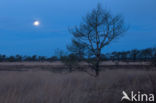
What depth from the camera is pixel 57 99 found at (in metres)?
6.67

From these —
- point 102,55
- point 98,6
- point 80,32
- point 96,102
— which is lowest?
point 96,102

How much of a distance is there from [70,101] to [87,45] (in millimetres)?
7676

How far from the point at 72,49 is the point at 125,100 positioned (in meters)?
8.30

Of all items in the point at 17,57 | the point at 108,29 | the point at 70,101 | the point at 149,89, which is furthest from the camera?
the point at 17,57

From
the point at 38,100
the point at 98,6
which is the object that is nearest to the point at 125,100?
the point at 38,100

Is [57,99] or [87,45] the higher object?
[87,45]

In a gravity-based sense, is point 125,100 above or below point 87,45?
below

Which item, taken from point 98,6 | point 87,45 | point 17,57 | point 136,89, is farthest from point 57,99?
point 17,57

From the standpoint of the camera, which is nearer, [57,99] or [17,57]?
[57,99]

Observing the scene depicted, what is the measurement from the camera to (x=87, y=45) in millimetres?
13812

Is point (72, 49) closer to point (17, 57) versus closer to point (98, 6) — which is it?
point (98, 6)

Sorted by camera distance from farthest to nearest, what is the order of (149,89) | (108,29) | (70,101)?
1. (108,29)
2. (149,89)
3. (70,101)

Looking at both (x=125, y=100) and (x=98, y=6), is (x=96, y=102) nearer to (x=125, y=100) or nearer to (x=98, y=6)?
(x=125, y=100)

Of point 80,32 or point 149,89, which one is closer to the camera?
point 149,89
